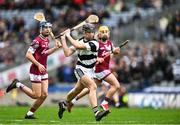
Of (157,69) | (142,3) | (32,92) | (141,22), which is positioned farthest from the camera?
(142,3)

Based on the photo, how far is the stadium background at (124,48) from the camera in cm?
3606

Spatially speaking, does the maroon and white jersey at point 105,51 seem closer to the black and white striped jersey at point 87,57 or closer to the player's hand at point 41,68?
the player's hand at point 41,68

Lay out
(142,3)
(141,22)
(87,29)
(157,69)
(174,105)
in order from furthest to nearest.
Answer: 1. (142,3)
2. (141,22)
3. (157,69)
4. (174,105)
5. (87,29)

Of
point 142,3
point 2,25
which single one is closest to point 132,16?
point 142,3

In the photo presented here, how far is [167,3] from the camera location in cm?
4203

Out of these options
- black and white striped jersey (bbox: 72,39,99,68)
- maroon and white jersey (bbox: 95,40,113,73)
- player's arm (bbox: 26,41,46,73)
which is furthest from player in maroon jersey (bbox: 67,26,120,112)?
black and white striped jersey (bbox: 72,39,99,68)

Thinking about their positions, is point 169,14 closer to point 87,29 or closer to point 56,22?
point 56,22

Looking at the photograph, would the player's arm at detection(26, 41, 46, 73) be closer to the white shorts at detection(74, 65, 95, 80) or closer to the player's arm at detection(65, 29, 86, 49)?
the white shorts at detection(74, 65, 95, 80)

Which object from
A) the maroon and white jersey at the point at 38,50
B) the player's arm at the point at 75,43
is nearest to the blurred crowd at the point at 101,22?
the maroon and white jersey at the point at 38,50

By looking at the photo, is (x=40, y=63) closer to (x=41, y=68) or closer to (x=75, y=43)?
(x=41, y=68)

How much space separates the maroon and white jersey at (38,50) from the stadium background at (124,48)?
12.4m

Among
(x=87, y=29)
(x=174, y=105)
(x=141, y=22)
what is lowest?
(x=174, y=105)

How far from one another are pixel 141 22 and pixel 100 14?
3.23 meters

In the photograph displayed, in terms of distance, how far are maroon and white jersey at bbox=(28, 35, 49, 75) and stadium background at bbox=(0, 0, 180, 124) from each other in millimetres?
12415
